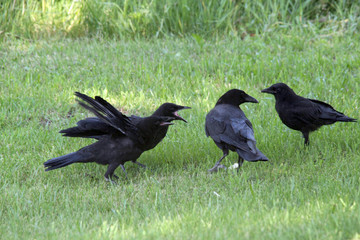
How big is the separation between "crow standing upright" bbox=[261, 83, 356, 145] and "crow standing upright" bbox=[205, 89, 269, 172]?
17.3 inches

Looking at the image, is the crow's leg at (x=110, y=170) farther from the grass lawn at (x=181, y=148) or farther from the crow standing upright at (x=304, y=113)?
the crow standing upright at (x=304, y=113)

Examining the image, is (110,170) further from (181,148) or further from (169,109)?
(181,148)

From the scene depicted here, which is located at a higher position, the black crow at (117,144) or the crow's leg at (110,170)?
the black crow at (117,144)

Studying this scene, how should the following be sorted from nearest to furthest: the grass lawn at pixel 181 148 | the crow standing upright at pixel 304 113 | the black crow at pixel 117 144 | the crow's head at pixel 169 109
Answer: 1. the grass lawn at pixel 181 148
2. the black crow at pixel 117 144
3. the crow's head at pixel 169 109
4. the crow standing upright at pixel 304 113

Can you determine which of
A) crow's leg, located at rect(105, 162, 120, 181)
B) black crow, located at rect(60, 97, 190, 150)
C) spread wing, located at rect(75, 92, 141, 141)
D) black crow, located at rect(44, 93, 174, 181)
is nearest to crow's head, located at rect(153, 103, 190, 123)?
black crow, located at rect(60, 97, 190, 150)

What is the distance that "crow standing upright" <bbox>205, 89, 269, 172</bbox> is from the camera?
5064 mm

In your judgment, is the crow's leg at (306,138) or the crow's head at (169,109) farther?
the crow's leg at (306,138)

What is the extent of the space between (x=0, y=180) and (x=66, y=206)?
1.12 m

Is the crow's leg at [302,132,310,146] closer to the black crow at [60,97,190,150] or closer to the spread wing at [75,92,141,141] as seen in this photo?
the black crow at [60,97,190,150]

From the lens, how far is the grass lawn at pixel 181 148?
4.06 meters

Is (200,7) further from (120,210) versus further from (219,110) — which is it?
(120,210)

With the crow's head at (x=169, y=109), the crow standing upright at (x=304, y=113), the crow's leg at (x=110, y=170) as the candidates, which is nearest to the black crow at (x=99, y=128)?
the crow's head at (x=169, y=109)

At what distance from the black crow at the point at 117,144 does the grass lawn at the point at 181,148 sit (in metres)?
0.23

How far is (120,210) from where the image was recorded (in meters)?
4.54
